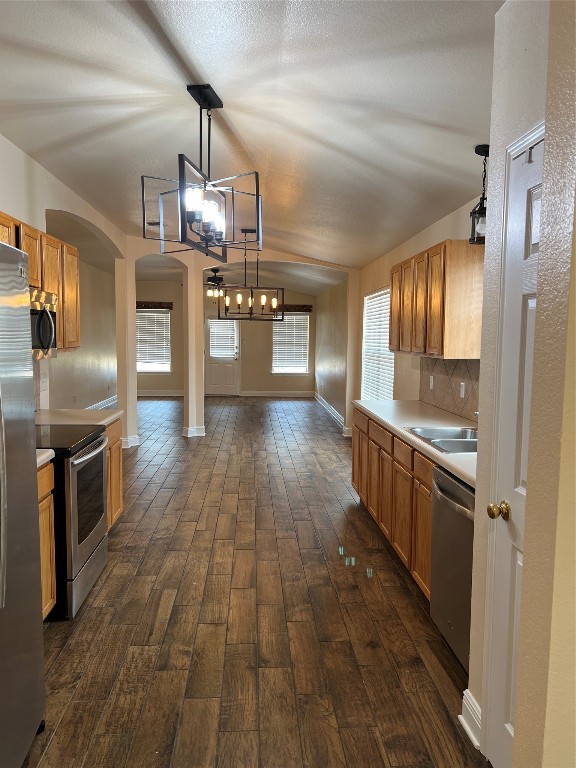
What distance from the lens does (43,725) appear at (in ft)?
7.06

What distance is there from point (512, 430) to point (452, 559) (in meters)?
0.93

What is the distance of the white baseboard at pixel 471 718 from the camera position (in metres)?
2.09

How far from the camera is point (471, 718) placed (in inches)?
84.6

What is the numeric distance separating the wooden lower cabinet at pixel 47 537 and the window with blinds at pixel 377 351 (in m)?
4.35

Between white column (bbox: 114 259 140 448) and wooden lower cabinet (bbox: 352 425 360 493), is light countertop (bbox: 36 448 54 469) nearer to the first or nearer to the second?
wooden lower cabinet (bbox: 352 425 360 493)

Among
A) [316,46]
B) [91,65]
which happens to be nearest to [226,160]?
[91,65]

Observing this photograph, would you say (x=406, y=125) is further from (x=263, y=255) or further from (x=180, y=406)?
A: (x=180, y=406)

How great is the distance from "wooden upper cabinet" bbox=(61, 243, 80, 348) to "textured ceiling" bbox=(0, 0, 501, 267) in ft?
2.42

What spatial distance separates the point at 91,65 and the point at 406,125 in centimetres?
162

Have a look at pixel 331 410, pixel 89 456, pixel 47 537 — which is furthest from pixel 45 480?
pixel 331 410

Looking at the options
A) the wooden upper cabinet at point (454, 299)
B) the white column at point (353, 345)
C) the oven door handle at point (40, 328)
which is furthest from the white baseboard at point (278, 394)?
the oven door handle at point (40, 328)

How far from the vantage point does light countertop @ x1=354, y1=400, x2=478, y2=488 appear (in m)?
2.55

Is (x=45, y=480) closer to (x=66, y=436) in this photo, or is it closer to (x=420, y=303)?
(x=66, y=436)

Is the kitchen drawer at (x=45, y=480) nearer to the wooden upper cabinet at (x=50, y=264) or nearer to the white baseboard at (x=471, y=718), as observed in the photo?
the wooden upper cabinet at (x=50, y=264)
